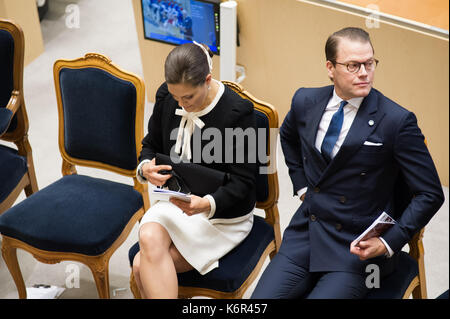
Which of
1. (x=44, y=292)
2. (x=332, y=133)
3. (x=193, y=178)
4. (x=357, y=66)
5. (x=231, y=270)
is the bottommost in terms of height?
(x=44, y=292)

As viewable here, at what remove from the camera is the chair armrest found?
3395 millimetres

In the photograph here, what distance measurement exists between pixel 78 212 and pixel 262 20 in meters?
1.77

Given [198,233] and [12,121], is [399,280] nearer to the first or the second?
[198,233]

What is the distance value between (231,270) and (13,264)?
1166 millimetres

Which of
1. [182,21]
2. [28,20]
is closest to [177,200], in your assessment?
[182,21]

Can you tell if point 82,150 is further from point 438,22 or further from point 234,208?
point 438,22

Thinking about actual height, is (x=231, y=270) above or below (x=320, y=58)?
below

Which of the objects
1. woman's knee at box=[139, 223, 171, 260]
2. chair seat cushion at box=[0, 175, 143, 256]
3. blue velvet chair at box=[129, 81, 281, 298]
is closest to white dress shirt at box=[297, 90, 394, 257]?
blue velvet chair at box=[129, 81, 281, 298]

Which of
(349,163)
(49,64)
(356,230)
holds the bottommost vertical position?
(49,64)

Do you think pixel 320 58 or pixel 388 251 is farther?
pixel 320 58

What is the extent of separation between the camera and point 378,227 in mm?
2432

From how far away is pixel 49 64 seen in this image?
5.30 metres

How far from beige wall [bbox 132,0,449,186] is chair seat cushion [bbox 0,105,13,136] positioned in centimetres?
144

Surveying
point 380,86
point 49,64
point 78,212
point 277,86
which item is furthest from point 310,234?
point 49,64
